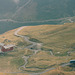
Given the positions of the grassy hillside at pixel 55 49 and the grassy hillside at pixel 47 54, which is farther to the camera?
the grassy hillside at pixel 55 49

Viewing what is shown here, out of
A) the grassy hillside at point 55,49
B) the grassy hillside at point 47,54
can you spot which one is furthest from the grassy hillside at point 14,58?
the grassy hillside at point 55,49

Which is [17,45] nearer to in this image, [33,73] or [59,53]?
[59,53]

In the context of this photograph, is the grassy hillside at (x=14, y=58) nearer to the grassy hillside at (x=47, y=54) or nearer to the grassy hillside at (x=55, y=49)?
the grassy hillside at (x=47, y=54)

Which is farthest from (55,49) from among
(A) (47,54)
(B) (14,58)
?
(B) (14,58)

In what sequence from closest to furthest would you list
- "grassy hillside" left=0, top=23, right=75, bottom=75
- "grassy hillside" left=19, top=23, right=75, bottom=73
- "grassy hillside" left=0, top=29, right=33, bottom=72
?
"grassy hillside" left=0, top=23, right=75, bottom=75, "grassy hillside" left=0, top=29, right=33, bottom=72, "grassy hillside" left=19, top=23, right=75, bottom=73

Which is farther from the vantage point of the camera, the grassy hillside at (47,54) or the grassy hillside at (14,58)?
the grassy hillside at (14,58)

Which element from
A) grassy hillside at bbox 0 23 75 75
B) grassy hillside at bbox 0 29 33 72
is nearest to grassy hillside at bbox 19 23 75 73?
grassy hillside at bbox 0 23 75 75

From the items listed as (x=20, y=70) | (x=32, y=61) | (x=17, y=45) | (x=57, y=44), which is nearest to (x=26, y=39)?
(x=17, y=45)

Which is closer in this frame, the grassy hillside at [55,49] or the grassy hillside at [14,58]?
the grassy hillside at [14,58]

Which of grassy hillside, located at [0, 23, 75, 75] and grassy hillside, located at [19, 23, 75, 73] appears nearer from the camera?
grassy hillside, located at [0, 23, 75, 75]

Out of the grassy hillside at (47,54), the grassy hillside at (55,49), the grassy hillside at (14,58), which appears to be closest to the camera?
the grassy hillside at (47,54)

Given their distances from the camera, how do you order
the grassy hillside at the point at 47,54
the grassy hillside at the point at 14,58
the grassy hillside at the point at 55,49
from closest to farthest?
the grassy hillside at the point at 47,54
the grassy hillside at the point at 14,58
the grassy hillside at the point at 55,49

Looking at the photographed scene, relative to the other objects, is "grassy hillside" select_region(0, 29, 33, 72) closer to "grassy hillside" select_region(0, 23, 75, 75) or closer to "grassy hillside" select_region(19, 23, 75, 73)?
"grassy hillside" select_region(0, 23, 75, 75)
